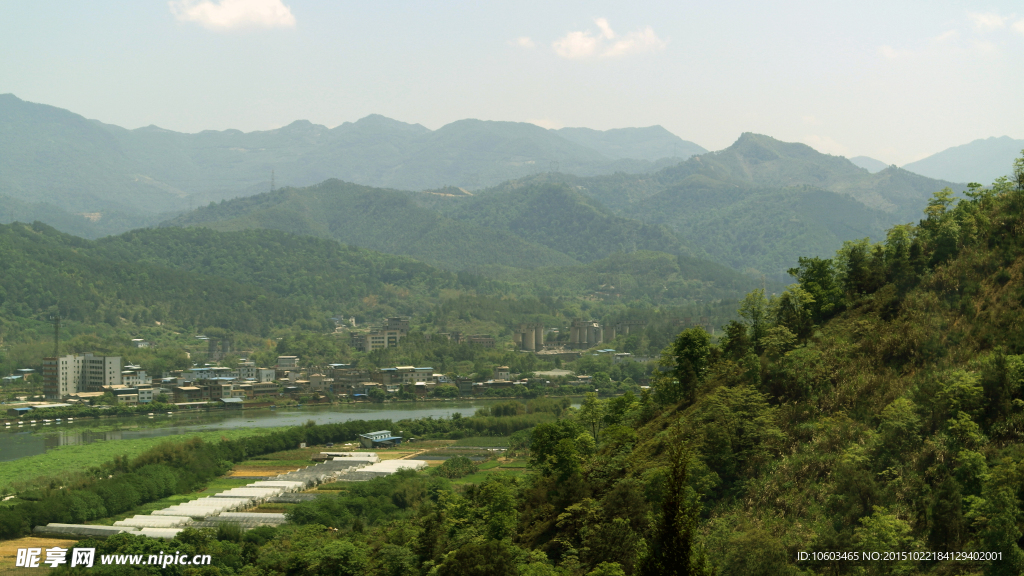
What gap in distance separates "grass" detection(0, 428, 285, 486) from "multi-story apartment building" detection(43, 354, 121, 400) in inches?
1062

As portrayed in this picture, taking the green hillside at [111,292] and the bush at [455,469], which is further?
the green hillside at [111,292]

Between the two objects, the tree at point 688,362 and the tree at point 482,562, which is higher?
the tree at point 688,362

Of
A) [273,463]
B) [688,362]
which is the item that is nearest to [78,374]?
[273,463]

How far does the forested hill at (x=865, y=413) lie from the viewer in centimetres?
1925

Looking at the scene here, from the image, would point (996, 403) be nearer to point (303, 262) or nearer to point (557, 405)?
point (557, 405)

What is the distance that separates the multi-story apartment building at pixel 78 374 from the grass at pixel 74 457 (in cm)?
2698

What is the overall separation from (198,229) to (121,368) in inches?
4101

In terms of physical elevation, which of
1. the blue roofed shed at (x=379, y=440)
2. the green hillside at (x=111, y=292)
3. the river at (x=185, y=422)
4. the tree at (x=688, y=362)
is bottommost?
the blue roofed shed at (x=379, y=440)

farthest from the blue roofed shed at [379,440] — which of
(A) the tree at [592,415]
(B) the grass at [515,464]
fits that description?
(A) the tree at [592,415]

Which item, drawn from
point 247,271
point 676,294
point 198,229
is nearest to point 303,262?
point 247,271

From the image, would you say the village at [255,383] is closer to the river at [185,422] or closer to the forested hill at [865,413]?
the river at [185,422]

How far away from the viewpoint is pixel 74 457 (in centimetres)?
5491

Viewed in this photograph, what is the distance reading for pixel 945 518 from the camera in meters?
19.3

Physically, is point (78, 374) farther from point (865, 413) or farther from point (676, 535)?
point (676, 535)
